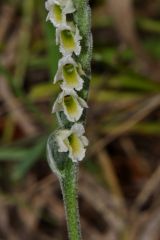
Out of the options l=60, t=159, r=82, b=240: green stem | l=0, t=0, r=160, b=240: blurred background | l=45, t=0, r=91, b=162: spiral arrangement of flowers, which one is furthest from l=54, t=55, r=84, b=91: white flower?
l=0, t=0, r=160, b=240: blurred background

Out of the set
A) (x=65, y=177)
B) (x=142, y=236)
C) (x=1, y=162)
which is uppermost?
(x=1, y=162)

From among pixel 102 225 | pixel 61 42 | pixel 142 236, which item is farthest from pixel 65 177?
pixel 102 225

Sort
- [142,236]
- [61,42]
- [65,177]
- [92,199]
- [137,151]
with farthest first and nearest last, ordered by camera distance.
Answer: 1. [137,151]
2. [92,199]
3. [142,236]
4. [65,177]
5. [61,42]

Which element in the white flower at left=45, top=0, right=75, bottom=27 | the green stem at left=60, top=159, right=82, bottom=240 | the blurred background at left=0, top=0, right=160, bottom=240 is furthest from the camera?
the blurred background at left=0, top=0, right=160, bottom=240

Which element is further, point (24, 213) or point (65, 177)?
point (24, 213)

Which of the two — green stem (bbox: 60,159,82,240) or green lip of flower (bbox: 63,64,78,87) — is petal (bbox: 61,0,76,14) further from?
green stem (bbox: 60,159,82,240)

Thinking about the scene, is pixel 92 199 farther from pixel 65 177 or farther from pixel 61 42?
pixel 61 42
